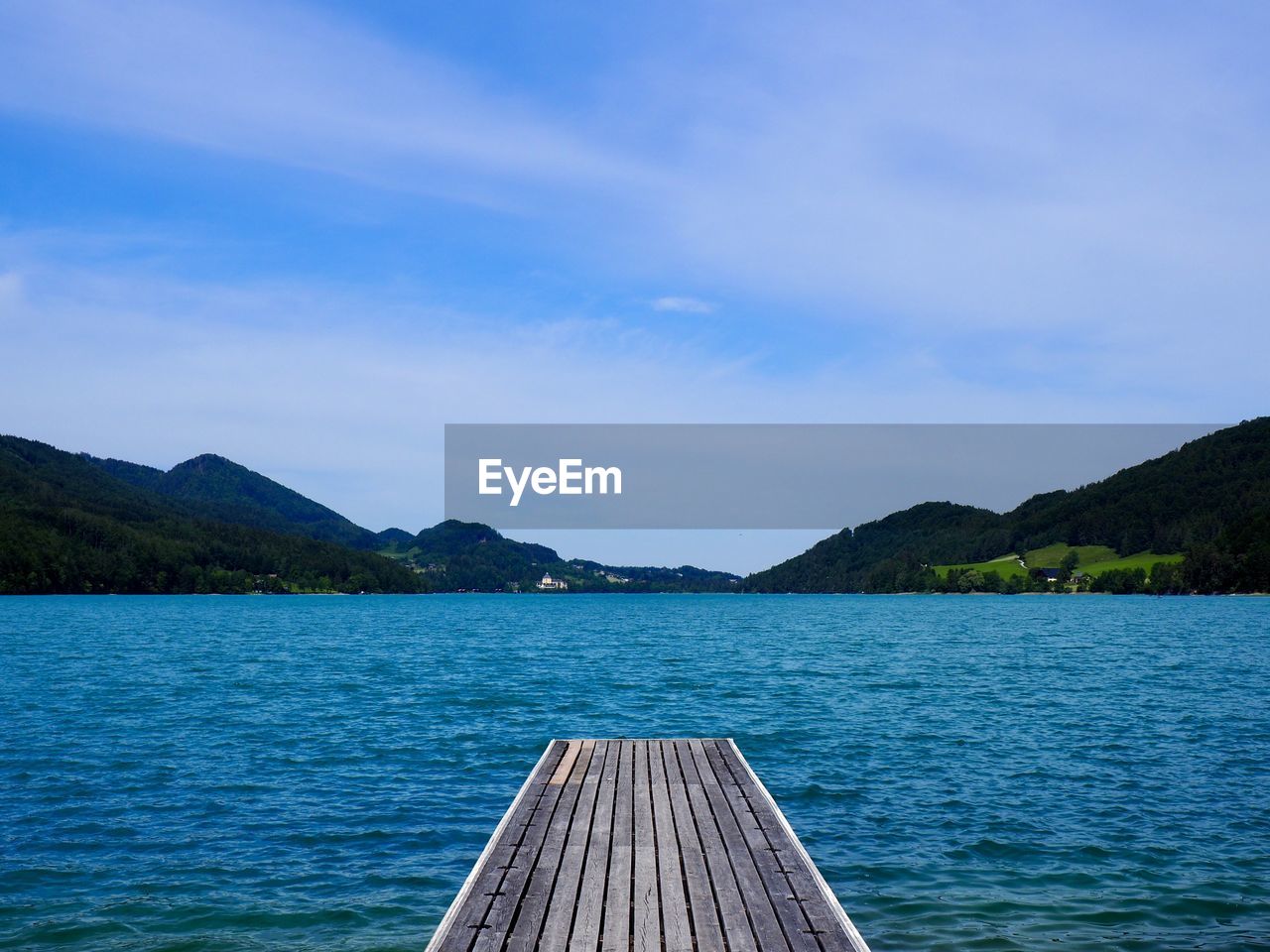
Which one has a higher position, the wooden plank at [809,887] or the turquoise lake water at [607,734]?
the wooden plank at [809,887]

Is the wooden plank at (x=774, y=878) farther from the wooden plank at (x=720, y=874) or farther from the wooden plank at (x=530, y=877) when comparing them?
the wooden plank at (x=530, y=877)

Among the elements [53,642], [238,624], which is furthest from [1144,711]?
[238,624]

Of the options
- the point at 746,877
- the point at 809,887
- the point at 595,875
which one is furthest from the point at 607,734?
the point at 809,887

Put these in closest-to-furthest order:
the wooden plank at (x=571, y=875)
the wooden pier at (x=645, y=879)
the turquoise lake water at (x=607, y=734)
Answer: the wooden pier at (x=645, y=879) < the wooden plank at (x=571, y=875) < the turquoise lake water at (x=607, y=734)

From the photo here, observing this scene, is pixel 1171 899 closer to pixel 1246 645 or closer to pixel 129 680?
pixel 129 680

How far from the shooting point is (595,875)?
10.8 meters

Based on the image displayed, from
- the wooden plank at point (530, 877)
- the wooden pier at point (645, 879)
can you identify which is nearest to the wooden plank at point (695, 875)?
the wooden pier at point (645, 879)

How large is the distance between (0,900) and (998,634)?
8912cm

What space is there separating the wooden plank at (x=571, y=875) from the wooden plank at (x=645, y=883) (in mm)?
654

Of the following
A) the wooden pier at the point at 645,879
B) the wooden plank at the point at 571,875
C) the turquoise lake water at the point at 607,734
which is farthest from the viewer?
the turquoise lake water at the point at 607,734

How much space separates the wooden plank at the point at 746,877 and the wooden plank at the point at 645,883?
0.94m

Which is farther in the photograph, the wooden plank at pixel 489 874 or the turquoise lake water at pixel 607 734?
the turquoise lake water at pixel 607 734

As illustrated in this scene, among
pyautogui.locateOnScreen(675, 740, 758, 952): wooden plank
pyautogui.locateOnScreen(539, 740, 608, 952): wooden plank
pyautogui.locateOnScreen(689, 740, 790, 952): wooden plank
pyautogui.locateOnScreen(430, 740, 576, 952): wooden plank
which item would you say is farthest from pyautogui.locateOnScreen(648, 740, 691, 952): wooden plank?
pyautogui.locateOnScreen(430, 740, 576, 952): wooden plank

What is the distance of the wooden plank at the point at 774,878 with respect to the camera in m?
8.81
